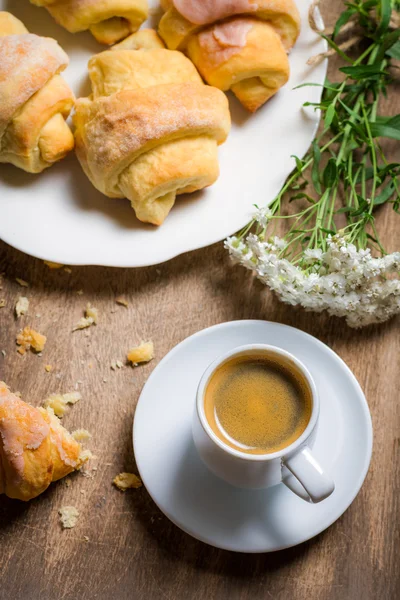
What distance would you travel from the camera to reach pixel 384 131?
158cm

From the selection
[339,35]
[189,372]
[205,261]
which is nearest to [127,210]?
[205,261]

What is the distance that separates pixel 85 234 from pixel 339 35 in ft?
2.77

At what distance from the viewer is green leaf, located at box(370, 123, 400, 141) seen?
5.16 ft

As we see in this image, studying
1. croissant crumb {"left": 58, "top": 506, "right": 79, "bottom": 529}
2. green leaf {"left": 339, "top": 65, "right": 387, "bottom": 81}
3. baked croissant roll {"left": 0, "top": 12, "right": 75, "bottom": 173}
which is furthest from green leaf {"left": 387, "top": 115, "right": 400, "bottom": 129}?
croissant crumb {"left": 58, "top": 506, "right": 79, "bottom": 529}

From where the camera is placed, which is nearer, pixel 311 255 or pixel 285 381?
Result: pixel 285 381

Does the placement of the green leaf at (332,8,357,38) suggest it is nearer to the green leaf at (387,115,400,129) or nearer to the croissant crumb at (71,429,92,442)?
the green leaf at (387,115,400,129)

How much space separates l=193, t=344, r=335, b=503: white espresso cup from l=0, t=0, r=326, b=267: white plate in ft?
1.23

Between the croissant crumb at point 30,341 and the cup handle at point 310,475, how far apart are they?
2.22 ft

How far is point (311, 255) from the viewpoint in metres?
1.49

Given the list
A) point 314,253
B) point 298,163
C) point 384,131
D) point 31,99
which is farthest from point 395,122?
point 31,99

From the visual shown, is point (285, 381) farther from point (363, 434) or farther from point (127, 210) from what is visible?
point (127, 210)

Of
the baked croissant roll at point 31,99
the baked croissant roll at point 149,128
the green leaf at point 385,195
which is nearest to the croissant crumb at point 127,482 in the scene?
the baked croissant roll at point 149,128

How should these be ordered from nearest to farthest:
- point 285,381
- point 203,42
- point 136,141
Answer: point 285,381 < point 136,141 < point 203,42

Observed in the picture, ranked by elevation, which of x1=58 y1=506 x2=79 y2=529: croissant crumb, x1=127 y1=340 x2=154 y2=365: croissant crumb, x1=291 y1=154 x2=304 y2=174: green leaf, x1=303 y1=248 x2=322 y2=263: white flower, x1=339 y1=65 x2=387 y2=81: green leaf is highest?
x1=339 y1=65 x2=387 y2=81: green leaf
